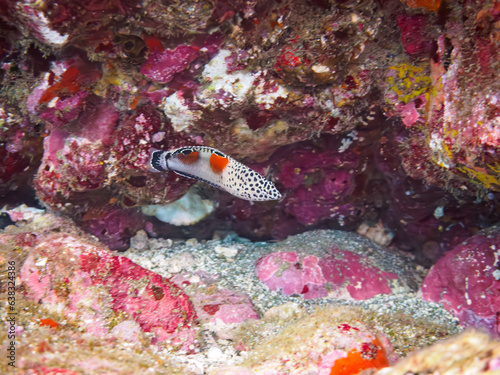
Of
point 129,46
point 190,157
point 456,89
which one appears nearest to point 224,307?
point 190,157

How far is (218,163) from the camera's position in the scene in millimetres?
3643

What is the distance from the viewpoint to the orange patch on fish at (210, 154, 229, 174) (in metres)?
3.62

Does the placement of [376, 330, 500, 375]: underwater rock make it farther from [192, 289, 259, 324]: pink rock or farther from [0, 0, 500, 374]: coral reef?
[192, 289, 259, 324]: pink rock

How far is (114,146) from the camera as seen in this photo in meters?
3.96

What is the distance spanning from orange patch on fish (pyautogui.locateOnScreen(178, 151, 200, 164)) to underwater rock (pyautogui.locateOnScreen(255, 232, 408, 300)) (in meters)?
1.91

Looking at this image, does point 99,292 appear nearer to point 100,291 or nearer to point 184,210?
point 100,291

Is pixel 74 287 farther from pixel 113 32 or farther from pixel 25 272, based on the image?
pixel 113 32

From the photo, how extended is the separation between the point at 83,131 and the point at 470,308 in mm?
5017

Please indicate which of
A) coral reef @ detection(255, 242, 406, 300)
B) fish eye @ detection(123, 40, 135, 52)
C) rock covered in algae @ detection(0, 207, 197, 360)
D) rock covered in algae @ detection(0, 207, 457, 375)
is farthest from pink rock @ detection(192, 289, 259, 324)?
fish eye @ detection(123, 40, 135, 52)

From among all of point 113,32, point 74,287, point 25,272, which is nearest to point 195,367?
point 74,287

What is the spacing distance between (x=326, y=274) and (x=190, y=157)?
95.8 inches

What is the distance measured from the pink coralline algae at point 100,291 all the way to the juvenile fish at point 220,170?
125cm

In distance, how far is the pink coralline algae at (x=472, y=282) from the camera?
3.76m

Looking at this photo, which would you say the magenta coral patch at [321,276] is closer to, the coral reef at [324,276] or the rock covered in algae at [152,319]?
the coral reef at [324,276]
